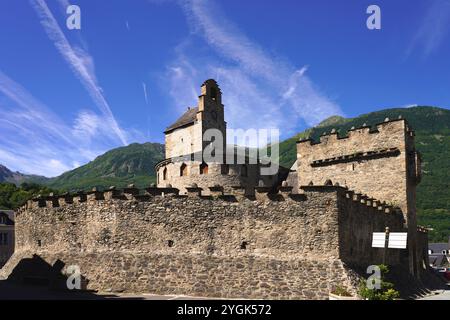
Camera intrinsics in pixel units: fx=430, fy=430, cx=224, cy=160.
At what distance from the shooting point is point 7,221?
205 feet

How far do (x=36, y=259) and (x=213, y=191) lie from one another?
1396 cm

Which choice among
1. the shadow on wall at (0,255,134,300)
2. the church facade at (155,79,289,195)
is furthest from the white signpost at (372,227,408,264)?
the church facade at (155,79,289,195)

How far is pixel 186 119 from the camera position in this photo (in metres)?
46.1

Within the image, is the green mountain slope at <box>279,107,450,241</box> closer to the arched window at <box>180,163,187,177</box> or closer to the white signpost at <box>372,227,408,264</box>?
the arched window at <box>180,163,187,177</box>

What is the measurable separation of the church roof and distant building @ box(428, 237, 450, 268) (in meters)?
66.7

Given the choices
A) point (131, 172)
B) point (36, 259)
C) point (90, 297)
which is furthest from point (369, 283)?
point (131, 172)

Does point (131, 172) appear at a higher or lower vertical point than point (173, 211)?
higher

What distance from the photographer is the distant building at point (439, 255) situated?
91.9 metres

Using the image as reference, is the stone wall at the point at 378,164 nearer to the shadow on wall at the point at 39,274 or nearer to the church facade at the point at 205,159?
the church facade at the point at 205,159

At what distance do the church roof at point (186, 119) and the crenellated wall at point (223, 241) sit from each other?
64.1ft

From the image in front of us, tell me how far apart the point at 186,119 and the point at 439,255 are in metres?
75.3

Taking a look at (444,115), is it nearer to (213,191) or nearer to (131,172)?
(131,172)

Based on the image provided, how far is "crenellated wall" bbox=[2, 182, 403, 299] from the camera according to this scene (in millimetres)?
22250

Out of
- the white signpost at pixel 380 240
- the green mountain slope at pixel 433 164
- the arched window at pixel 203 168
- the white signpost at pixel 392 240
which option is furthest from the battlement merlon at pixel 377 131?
the green mountain slope at pixel 433 164
